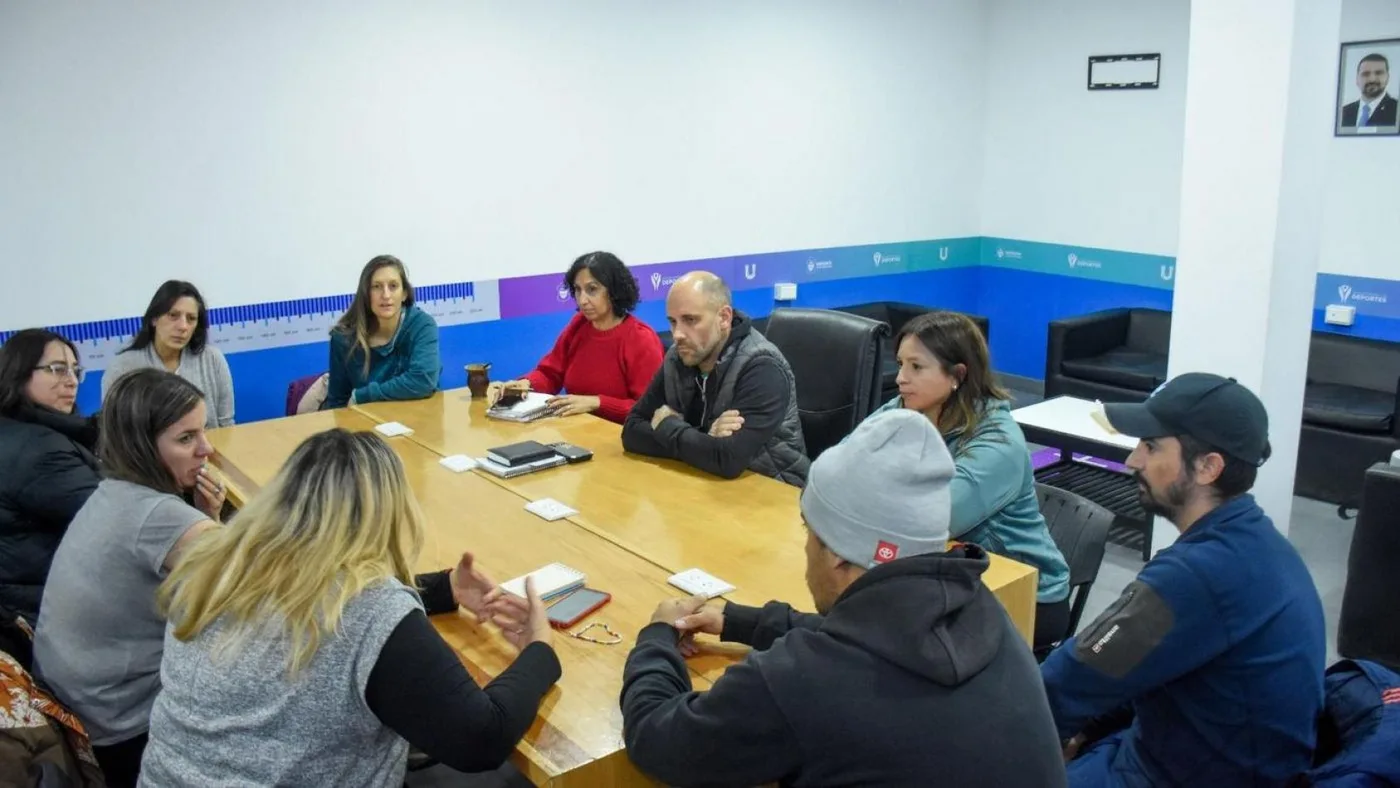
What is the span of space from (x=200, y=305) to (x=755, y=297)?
10.9ft

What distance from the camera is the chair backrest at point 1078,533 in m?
2.82

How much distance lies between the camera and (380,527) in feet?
5.84

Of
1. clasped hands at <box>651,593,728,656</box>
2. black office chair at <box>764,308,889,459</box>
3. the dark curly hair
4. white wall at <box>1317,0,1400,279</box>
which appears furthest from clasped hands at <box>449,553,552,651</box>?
white wall at <box>1317,0,1400,279</box>

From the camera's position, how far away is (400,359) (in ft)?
14.3

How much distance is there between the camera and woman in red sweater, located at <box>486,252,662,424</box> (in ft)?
13.8

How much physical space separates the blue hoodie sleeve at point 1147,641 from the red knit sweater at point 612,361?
2.40 metres

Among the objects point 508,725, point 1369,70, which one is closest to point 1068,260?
point 1369,70

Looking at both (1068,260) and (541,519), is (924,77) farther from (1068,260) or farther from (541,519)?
(541,519)

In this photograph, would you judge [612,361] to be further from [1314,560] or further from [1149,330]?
[1149,330]

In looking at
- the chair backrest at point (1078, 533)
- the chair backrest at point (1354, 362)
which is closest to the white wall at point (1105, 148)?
the chair backrest at point (1354, 362)

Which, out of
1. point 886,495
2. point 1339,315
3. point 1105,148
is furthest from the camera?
point 1105,148

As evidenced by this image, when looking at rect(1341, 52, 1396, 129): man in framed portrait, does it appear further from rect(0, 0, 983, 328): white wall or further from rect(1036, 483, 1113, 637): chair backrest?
rect(1036, 483, 1113, 637): chair backrest

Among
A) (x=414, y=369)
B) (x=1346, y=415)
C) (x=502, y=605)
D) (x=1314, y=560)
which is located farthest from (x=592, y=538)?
(x=1346, y=415)

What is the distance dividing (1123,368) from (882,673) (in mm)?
5229
